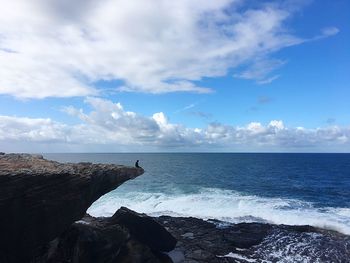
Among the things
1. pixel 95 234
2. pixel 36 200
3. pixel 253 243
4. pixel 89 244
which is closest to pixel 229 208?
pixel 253 243

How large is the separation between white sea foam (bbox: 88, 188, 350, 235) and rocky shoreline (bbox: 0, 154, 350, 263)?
5.03 m

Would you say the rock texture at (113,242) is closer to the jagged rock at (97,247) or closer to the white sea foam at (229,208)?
the jagged rock at (97,247)

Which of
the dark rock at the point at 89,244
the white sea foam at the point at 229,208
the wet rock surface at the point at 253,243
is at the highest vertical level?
the dark rock at the point at 89,244

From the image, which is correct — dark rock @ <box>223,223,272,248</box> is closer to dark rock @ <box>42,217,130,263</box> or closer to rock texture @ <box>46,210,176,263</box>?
rock texture @ <box>46,210,176,263</box>

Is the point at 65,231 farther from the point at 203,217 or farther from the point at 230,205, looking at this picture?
the point at 230,205

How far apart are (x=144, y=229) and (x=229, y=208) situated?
1975 cm

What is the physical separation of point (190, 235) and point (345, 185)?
155ft

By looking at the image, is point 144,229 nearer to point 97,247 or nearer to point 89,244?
point 97,247

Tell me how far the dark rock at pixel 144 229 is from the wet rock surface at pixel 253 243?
99 cm

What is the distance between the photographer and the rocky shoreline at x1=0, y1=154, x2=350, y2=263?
16172 mm

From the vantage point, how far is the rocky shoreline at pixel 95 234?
16.2m

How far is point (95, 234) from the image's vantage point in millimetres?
20719

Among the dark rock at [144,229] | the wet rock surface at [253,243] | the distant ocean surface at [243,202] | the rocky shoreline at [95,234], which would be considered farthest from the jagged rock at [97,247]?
the distant ocean surface at [243,202]

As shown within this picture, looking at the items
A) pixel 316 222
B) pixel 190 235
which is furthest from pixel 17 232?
pixel 316 222
